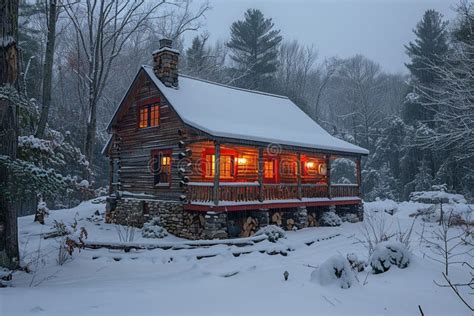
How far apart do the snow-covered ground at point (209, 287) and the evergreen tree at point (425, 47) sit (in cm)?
2766

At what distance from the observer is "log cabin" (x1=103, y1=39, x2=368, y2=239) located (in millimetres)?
15414

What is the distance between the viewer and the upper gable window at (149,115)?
719 inches

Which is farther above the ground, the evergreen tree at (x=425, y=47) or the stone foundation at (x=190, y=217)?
the evergreen tree at (x=425, y=47)

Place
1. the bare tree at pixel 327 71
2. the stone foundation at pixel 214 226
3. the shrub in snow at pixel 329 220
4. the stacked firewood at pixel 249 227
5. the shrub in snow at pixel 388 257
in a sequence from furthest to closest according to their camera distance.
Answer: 1. the bare tree at pixel 327 71
2. the shrub in snow at pixel 329 220
3. the stacked firewood at pixel 249 227
4. the stone foundation at pixel 214 226
5. the shrub in snow at pixel 388 257

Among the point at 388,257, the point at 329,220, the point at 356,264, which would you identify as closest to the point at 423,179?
the point at 329,220

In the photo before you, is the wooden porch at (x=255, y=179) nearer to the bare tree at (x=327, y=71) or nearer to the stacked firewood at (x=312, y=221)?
the stacked firewood at (x=312, y=221)

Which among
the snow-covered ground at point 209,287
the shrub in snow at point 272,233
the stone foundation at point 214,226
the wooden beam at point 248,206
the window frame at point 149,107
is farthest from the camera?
the window frame at point 149,107

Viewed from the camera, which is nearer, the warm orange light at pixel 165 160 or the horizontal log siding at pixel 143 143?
the horizontal log siding at pixel 143 143

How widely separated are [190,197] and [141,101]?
6.60 metres

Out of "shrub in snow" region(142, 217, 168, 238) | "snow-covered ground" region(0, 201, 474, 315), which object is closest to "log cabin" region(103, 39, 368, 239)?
"shrub in snow" region(142, 217, 168, 238)

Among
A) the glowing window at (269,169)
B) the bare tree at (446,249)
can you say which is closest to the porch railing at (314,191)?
the glowing window at (269,169)

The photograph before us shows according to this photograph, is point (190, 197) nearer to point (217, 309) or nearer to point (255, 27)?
point (217, 309)

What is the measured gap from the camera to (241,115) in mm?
19078

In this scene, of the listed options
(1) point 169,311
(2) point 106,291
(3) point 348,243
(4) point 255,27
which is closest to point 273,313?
(1) point 169,311
